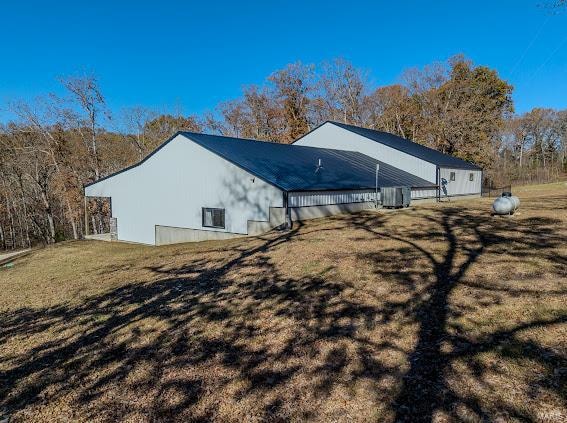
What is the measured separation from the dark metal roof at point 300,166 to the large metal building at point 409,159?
0.79 metres

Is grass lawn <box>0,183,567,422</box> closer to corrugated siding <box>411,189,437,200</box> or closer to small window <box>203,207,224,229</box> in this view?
small window <box>203,207,224,229</box>

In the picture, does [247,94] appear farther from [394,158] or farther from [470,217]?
[470,217]

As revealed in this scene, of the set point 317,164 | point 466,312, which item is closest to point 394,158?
point 317,164

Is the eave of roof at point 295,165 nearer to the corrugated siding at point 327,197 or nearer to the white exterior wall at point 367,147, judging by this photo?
the corrugated siding at point 327,197

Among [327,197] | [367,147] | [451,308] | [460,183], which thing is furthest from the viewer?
[460,183]

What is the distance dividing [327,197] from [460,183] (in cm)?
1765

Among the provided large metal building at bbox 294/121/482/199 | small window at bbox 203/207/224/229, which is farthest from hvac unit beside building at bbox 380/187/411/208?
small window at bbox 203/207/224/229

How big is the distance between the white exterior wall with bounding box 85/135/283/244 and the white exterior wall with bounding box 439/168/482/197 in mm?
16247

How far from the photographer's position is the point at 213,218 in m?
19.7

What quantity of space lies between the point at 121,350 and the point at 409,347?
4.62 metres

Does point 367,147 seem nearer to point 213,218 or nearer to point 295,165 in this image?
point 295,165

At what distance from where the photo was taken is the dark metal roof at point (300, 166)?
1839cm

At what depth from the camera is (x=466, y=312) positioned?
233 inches

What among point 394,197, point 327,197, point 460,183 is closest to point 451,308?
point 327,197
